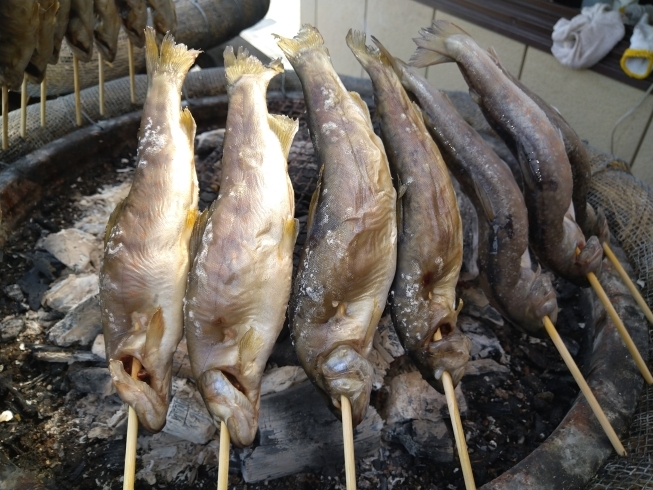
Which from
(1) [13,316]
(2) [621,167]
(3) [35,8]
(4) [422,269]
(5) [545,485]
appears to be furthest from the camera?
(2) [621,167]

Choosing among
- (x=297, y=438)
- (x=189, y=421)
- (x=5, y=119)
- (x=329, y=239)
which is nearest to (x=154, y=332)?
(x=189, y=421)

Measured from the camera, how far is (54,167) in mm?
3898

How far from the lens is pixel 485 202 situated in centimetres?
250

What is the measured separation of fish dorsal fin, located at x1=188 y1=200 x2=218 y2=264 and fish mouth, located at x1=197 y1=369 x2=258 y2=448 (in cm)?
52

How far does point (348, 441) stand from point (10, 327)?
7.54 feet

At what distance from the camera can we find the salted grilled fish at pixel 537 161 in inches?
101

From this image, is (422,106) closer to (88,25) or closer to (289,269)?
(289,269)

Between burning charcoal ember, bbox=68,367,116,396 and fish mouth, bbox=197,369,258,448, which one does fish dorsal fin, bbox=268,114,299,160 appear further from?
burning charcoal ember, bbox=68,367,116,396

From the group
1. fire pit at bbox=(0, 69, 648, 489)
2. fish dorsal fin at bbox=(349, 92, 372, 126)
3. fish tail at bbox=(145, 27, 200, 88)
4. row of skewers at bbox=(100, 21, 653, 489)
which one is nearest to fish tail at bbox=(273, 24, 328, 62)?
row of skewers at bbox=(100, 21, 653, 489)

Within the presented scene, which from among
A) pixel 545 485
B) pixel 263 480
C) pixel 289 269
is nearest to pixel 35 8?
pixel 289 269

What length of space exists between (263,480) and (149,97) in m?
2.00

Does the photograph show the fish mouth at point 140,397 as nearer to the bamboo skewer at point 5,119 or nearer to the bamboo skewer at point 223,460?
the bamboo skewer at point 223,460

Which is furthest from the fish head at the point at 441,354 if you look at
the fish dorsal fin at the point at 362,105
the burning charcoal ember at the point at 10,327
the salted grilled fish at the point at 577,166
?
the burning charcoal ember at the point at 10,327

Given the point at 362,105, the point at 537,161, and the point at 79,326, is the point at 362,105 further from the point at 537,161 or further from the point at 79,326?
the point at 79,326
